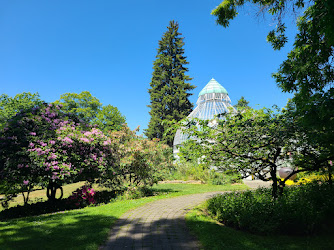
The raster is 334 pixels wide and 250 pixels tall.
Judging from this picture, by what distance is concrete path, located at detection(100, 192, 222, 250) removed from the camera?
4234 mm

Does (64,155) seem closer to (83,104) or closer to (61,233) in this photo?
(61,233)

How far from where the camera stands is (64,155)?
9.06 m

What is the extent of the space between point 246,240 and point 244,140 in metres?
2.54

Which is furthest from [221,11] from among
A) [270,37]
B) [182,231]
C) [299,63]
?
[182,231]

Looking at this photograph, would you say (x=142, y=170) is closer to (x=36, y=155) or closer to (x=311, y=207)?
(x=36, y=155)

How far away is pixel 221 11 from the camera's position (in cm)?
721

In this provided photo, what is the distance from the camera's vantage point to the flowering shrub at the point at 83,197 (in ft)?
32.0

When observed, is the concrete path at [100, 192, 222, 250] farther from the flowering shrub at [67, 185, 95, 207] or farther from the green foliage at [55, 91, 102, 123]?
the green foliage at [55, 91, 102, 123]

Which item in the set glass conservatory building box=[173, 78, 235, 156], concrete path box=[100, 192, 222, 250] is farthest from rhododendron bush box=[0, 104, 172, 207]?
glass conservatory building box=[173, 78, 235, 156]

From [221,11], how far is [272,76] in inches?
110

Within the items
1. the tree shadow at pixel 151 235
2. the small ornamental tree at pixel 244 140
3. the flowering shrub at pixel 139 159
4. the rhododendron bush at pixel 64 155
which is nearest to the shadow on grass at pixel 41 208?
the rhododendron bush at pixel 64 155

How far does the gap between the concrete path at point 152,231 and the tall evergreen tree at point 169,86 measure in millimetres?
26667

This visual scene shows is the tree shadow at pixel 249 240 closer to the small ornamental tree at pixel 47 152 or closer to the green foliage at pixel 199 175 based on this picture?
the small ornamental tree at pixel 47 152

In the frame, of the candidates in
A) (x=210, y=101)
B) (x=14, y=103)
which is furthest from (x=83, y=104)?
(x=210, y=101)
